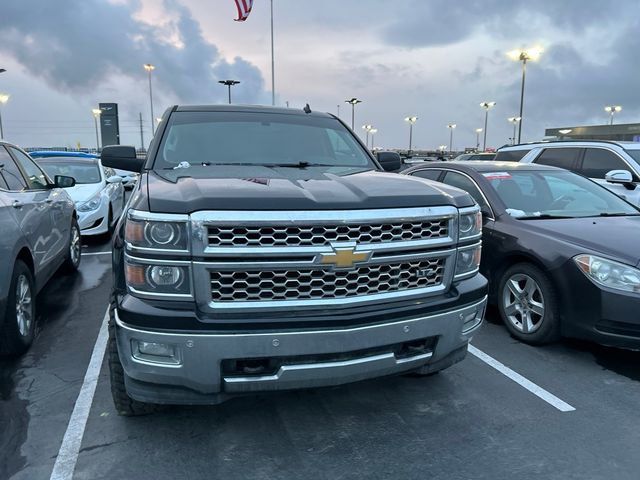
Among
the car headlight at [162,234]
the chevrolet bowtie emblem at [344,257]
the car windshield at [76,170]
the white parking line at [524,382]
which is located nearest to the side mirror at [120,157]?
the car headlight at [162,234]

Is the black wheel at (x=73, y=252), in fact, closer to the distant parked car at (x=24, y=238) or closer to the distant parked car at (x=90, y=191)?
the distant parked car at (x=24, y=238)

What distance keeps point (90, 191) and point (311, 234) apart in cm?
777

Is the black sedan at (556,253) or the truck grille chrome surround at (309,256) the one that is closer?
the truck grille chrome surround at (309,256)

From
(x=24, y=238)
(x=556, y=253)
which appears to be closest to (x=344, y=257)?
(x=556, y=253)

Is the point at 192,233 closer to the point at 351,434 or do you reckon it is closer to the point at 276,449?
the point at 276,449

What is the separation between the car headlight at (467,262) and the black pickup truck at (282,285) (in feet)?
0.04

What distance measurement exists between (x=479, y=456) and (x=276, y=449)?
3.75 feet

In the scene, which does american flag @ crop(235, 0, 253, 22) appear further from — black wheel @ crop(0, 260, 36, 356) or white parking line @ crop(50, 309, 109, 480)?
white parking line @ crop(50, 309, 109, 480)

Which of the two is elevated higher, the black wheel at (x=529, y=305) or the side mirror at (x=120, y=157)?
the side mirror at (x=120, y=157)

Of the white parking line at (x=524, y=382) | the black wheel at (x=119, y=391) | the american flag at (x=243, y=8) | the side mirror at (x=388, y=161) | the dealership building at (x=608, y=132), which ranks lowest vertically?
the white parking line at (x=524, y=382)

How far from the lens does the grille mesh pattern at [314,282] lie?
247cm

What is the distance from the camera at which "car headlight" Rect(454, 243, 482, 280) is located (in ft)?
9.84

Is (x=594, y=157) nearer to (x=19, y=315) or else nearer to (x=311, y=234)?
(x=311, y=234)

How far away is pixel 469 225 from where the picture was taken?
9.95 ft
